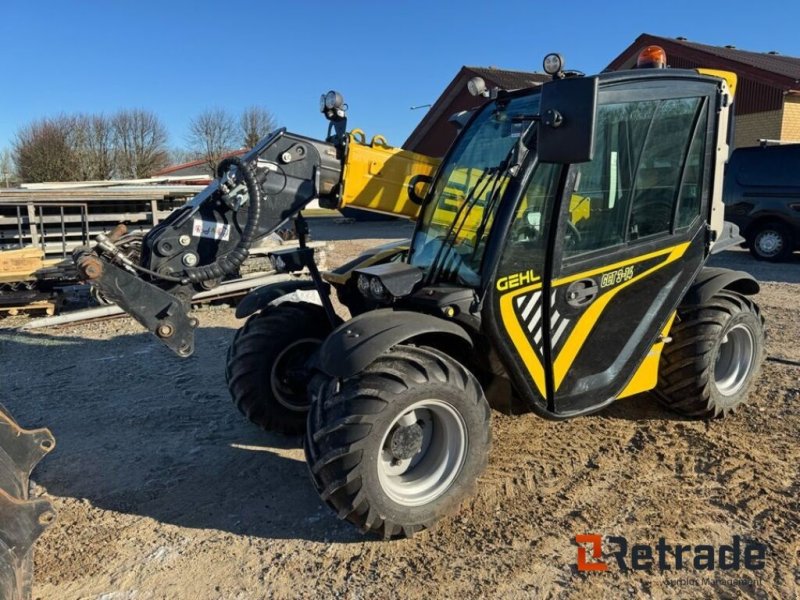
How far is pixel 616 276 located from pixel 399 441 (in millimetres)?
1569

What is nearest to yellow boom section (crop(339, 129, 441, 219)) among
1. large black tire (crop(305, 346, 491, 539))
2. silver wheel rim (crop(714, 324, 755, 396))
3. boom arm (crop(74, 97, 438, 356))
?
boom arm (crop(74, 97, 438, 356))

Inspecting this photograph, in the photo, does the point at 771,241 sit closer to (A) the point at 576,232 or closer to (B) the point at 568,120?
(A) the point at 576,232

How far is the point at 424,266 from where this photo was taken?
138 inches

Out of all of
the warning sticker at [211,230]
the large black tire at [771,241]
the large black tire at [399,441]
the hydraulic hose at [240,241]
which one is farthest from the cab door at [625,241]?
the large black tire at [771,241]

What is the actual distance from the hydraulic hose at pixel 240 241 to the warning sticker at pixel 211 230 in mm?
86

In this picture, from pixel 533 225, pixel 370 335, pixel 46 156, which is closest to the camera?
pixel 370 335

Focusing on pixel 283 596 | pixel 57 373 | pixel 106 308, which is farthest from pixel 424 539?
pixel 106 308

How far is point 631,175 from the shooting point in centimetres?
350

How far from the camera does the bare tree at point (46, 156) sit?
3097 cm

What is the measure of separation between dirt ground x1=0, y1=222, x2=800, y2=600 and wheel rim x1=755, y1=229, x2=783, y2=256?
7647 millimetres

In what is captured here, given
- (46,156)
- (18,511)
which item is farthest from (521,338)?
(46,156)

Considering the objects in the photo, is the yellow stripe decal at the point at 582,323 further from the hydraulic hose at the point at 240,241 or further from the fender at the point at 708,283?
the hydraulic hose at the point at 240,241

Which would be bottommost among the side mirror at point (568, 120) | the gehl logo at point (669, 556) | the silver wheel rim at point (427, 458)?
the gehl logo at point (669, 556)

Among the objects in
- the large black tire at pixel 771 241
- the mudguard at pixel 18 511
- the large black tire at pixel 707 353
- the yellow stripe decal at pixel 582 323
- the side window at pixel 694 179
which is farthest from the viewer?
the large black tire at pixel 771 241
